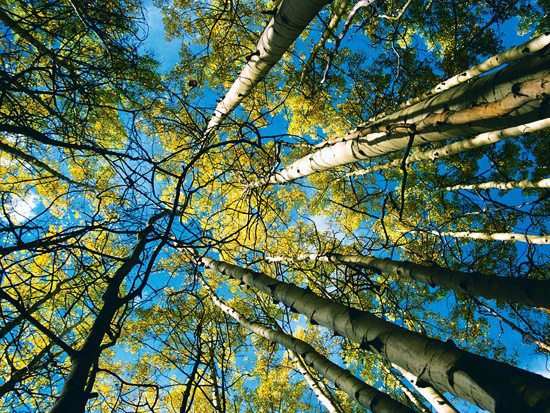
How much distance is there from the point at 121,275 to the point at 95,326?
53cm

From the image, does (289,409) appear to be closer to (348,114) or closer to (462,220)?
(462,220)

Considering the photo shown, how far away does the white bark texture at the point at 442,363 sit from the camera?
2.88ft

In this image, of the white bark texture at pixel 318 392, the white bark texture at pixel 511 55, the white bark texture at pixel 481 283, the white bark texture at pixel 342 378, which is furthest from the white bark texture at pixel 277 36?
the white bark texture at pixel 318 392

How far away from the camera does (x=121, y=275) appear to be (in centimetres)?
168

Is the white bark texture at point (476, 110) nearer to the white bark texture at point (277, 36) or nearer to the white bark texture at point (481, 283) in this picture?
the white bark texture at point (277, 36)

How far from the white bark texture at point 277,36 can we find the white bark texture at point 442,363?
6.55 feet

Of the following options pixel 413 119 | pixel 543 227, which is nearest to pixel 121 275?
pixel 413 119

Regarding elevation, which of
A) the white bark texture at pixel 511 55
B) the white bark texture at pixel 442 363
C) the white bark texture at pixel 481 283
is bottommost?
the white bark texture at pixel 442 363

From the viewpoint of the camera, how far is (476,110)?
1126 mm

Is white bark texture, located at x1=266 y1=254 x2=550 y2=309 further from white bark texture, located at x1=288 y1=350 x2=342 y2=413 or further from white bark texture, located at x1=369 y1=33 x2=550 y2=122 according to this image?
white bark texture, located at x1=369 y1=33 x2=550 y2=122

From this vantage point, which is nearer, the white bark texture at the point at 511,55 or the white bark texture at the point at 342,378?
the white bark texture at the point at 342,378

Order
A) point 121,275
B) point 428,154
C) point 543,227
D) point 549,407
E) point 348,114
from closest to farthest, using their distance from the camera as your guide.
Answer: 1. point 549,407
2. point 121,275
3. point 428,154
4. point 543,227
5. point 348,114

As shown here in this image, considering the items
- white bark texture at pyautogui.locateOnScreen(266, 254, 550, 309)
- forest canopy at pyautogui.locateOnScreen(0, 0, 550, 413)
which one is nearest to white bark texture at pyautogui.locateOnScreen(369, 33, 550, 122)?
forest canopy at pyautogui.locateOnScreen(0, 0, 550, 413)

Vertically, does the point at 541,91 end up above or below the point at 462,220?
below
